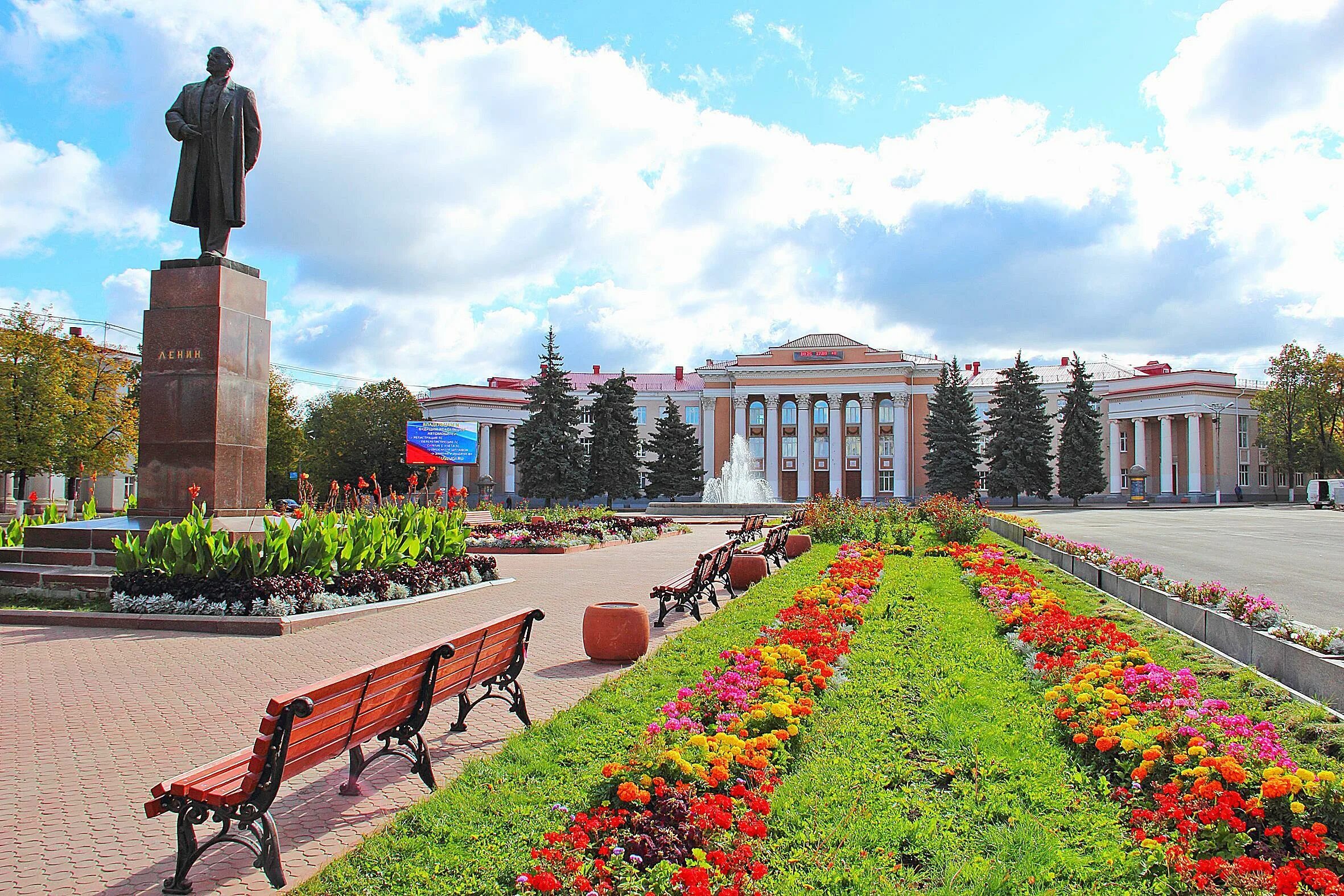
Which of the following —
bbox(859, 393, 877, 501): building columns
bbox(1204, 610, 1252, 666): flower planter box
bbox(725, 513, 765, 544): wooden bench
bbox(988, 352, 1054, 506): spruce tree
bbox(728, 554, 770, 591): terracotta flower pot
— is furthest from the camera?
bbox(859, 393, 877, 501): building columns

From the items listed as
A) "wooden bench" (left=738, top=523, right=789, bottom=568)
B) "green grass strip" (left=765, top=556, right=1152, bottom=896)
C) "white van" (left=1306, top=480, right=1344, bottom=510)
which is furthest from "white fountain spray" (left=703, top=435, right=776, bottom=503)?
"green grass strip" (left=765, top=556, right=1152, bottom=896)

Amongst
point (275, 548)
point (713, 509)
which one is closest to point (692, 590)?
point (275, 548)

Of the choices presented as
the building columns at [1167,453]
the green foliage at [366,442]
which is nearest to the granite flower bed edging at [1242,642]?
the green foliage at [366,442]

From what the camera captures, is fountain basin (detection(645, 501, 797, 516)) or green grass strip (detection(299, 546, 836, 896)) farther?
fountain basin (detection(645, 501, 797, 516))

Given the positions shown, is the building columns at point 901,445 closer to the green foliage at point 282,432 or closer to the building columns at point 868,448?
the building columns at point 868,448

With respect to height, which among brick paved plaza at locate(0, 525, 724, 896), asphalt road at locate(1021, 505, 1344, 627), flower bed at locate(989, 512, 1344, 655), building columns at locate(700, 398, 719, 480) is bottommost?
brick paved plaza at locate(0, 525, 724, 896)

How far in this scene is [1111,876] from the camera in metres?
3.67

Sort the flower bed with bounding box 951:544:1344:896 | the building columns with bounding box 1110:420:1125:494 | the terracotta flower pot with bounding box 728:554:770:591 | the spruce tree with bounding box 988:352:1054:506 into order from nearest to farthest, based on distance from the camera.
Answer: the flower bed with bounding box 951:544:1344:896
the terracotta flower pot with bounding box 728:554:770:591
the spruce tree with bounding box 988:352:1054:506
the building columns with bounding box 1110:420:1125:494

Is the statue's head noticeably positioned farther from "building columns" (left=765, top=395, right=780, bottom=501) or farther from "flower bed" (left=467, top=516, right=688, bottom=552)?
"building columns" (left=765, top=395, right=780, bottom=501)

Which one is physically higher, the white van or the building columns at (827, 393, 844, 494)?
the building columns at (827, 393, 844, 494)

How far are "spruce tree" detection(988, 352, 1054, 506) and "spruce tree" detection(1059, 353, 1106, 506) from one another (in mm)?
1594

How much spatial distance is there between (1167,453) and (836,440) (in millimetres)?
24500

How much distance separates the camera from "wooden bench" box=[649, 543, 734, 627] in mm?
10477

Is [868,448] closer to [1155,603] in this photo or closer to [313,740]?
[1155,603]
